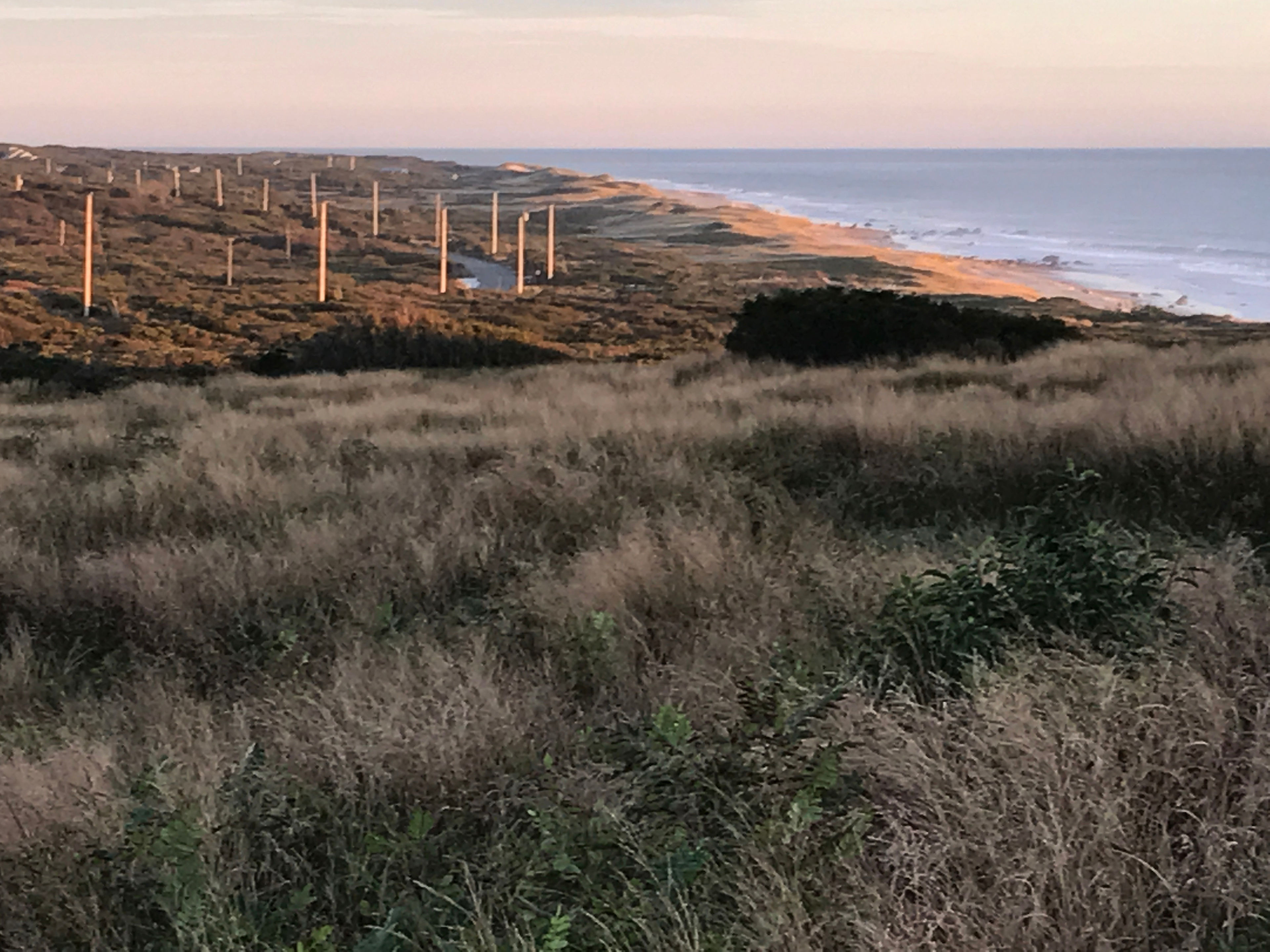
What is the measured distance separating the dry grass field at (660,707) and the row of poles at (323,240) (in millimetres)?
42901

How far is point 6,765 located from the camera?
3.11 m

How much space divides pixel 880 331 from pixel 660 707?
14914mm

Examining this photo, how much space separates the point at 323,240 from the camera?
50844mm

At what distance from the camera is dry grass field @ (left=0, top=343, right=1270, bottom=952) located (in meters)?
2.25

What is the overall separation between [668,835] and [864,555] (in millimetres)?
2455

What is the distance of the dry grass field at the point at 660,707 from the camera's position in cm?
225

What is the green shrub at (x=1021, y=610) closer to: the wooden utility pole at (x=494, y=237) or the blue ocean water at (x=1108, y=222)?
the blue ocean water at (x=1108, y=222)

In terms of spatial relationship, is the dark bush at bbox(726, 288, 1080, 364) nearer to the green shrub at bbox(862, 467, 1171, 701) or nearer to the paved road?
the green shrub at bbox(862, 467, 1171, 701)

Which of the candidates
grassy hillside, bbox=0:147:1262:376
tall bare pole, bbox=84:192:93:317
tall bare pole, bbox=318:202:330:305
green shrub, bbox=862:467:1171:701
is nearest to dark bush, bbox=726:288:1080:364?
grassy hillside, bbox=0:147:1262:376

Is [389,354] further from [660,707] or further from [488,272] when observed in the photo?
[488,272]

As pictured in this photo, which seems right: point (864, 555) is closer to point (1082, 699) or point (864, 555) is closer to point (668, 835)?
point (1082, 699)

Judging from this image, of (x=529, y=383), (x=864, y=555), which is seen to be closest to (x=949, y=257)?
(x=529, y=383)

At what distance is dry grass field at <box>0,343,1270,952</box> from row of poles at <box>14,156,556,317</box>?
42901 millimetres

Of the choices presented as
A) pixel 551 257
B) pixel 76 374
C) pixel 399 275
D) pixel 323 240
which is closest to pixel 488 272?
pixel 551 257
